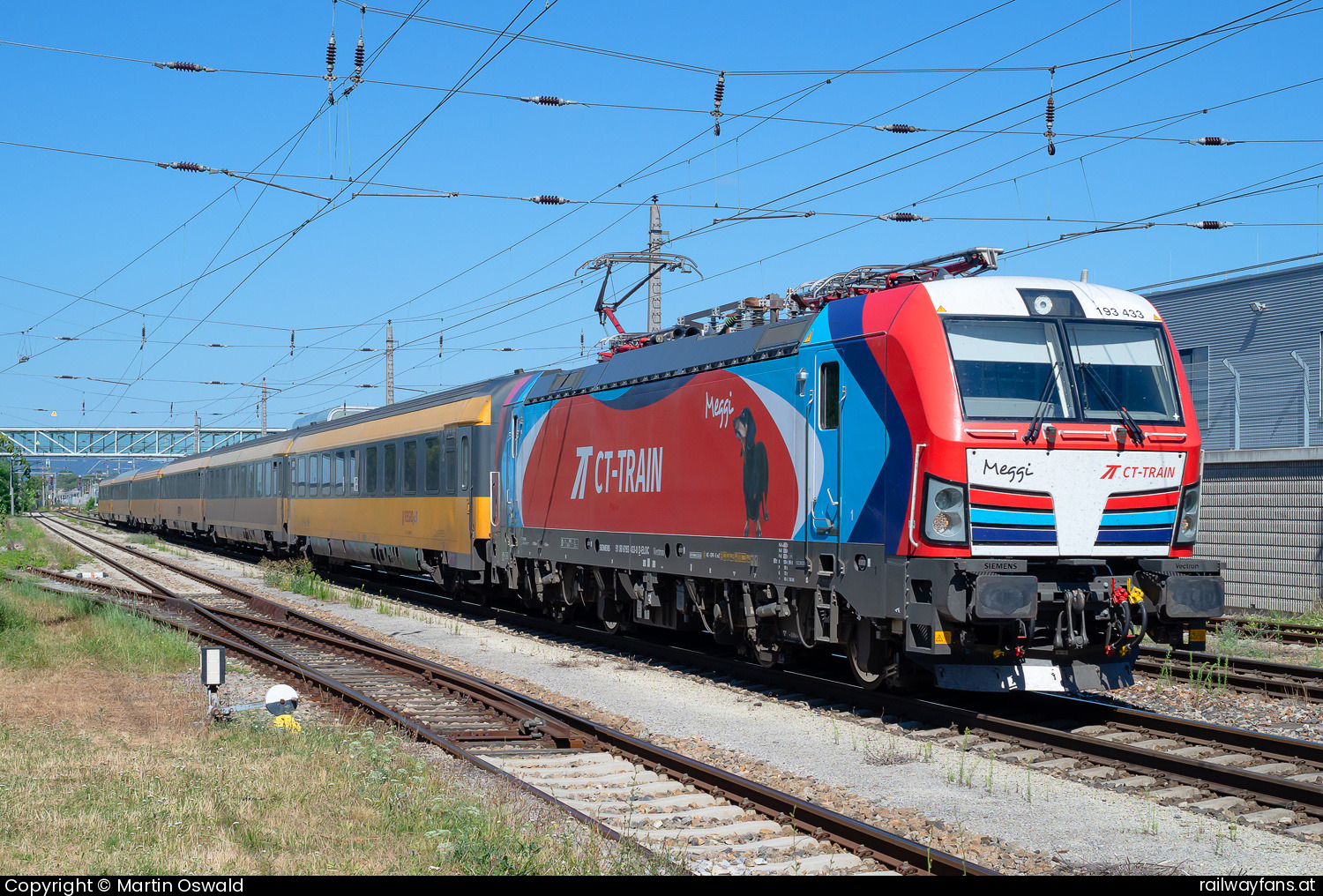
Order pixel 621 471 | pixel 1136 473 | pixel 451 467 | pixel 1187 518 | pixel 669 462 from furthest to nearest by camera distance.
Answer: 1. pixel 451 467
2. pixel 621 471
3. pixel 669 462
4. pixel 1187 518
5. pixel 1136 473

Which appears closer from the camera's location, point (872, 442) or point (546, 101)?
point (872, 442)

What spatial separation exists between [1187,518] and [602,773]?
210 inches

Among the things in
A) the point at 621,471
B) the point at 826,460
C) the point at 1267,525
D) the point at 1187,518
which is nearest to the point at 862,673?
the point at 826,460

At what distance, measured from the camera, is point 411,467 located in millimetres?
22469

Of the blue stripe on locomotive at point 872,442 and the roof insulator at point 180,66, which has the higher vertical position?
the roof insulator at point 180,66

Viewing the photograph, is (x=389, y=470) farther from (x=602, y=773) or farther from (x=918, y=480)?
(x=918, y=480)

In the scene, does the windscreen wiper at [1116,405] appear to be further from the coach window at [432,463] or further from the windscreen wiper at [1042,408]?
the coach window at [432,463]

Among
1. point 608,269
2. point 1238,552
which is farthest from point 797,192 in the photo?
point 1238,552

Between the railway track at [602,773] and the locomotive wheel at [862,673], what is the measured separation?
98.2 inches

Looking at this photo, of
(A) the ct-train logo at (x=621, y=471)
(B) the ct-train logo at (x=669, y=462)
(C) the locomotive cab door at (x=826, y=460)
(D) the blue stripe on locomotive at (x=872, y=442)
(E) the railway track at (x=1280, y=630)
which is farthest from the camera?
(E) the railway track at (x=1280, y=630)

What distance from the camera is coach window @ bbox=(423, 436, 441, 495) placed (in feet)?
68.7

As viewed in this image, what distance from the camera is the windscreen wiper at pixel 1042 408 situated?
30.1 feet

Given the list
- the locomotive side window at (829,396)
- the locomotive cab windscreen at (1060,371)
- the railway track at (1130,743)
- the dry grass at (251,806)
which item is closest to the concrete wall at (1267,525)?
the railway track at (1130,743)
